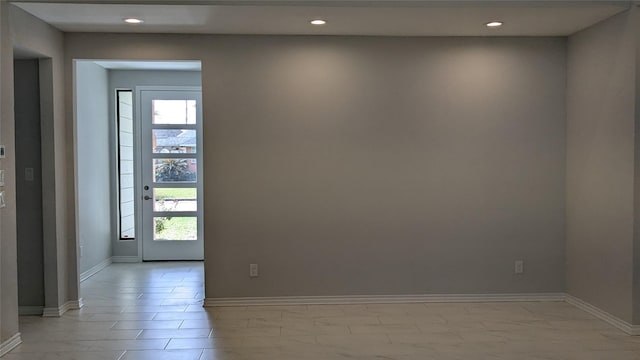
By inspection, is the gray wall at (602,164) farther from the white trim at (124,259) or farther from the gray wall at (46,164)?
the white trim at (124,259)

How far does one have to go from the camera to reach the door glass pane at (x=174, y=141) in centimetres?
692

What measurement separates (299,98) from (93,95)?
2.81m

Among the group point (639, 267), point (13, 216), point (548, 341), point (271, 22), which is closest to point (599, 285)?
point (639, 267)

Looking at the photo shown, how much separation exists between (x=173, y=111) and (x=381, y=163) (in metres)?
3.20

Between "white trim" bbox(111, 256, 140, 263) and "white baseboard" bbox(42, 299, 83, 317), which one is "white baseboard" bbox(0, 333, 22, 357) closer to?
"white baseboard" bbox(42, 299, 83, 317)

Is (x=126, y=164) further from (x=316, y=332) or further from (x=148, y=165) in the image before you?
(x=316, y=332)

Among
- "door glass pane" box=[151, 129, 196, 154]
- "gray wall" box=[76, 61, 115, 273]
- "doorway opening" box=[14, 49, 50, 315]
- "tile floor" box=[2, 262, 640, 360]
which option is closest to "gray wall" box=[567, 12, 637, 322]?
"tile floor" box=[2, 262, 640, 360]

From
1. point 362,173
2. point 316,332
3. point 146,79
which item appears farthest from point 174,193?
point 316,332

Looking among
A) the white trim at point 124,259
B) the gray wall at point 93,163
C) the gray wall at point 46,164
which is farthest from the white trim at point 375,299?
the white trim at point 124,259

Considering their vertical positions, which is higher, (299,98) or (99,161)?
(299,98)

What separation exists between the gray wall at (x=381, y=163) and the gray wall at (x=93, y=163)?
184cm

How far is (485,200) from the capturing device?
16.1 ft

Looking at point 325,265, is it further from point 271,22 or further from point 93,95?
point 93,95

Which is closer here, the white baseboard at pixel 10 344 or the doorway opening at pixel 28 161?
the white baseboard at pixel 10 344
